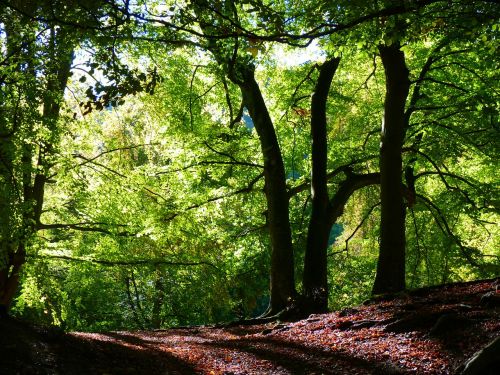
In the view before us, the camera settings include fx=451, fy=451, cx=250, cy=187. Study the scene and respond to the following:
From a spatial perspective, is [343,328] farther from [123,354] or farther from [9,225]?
[9,225]

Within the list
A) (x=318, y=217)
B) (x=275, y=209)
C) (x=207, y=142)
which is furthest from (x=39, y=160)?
(x=318, y=217)

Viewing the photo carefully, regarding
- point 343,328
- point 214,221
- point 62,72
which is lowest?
point 343,328

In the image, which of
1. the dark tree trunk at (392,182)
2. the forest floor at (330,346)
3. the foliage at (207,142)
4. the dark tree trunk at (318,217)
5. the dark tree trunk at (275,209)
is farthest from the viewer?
the dark tree trunk at (275,209)

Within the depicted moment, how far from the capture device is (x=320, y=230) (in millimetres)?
9859

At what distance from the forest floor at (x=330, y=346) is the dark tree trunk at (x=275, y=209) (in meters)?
2.43

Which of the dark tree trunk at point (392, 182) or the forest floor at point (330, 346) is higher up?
the dark tree trunk at point (392, 182)

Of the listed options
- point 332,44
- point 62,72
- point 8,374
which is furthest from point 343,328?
point 62,72

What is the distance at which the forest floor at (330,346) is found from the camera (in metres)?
4.48

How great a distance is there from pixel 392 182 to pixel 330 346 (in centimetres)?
410

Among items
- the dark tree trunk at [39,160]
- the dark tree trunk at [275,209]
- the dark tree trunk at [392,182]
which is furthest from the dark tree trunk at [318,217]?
the dark tree trunk at [39,160]

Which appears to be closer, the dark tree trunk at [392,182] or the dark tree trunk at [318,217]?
the dark tree trunk at [392,182]

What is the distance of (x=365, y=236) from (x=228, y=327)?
1059 cm

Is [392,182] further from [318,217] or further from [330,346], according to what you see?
[330,346]

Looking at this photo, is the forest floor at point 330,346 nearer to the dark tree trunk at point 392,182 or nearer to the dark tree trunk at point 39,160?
the dark tree trunk at point 392,182
